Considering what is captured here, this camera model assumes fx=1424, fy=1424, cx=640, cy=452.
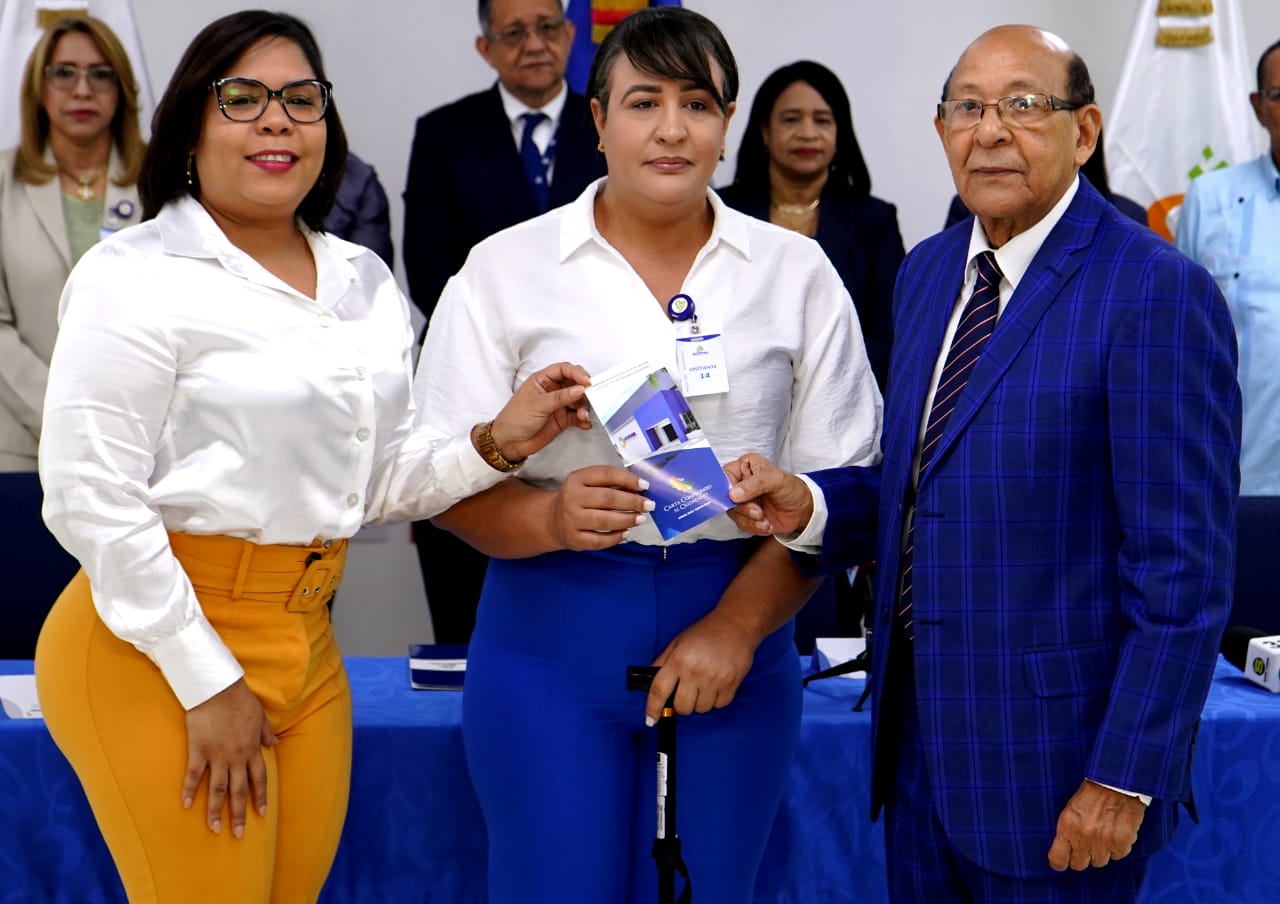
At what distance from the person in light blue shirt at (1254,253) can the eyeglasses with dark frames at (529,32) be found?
6.85ft

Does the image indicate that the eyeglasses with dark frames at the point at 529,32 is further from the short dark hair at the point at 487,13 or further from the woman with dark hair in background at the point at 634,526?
the woman with dark hair in background at the point at 634,526

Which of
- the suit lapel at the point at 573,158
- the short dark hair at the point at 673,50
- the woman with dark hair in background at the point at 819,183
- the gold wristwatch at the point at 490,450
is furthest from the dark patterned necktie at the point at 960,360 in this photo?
the suit lapel at the point at 573,158

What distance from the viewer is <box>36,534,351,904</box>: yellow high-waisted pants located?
190cm

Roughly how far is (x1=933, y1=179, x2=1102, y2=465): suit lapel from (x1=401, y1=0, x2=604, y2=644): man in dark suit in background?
2.55 m

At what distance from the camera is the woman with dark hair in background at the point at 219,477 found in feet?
6.06

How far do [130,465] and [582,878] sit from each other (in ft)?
2.85

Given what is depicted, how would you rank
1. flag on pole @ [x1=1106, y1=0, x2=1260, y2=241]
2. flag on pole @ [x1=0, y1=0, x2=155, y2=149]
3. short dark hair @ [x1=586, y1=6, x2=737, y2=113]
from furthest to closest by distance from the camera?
flag on pole @ [x1=1106, y1=0, x2=1260, y2=241] < flag on pole @ [x1=0, y1=0, x2=155, y2=149] < short dark hair @ [x1=586, y1=6, x2=737, y2=113]

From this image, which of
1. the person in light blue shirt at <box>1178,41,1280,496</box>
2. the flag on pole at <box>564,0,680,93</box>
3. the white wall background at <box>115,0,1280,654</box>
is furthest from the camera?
the white wall background at <box>115,0,1280,654</box>

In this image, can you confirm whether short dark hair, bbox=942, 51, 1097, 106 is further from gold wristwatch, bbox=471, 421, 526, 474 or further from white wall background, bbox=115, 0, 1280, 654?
white wall background, bbox=115, 0, 1280, 654

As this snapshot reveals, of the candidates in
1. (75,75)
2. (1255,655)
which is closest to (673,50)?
(1255,655)

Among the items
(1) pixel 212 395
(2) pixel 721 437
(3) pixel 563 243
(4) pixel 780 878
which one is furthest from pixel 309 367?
(4) pixel 780 878

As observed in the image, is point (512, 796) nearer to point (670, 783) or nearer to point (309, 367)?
point (670, 783)

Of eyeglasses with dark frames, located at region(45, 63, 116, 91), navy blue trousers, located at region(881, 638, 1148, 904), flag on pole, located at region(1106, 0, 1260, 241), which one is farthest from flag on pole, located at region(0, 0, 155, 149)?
navy blue trousers, located at region(881, 638, 1148, 904)

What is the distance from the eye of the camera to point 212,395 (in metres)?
1.90
